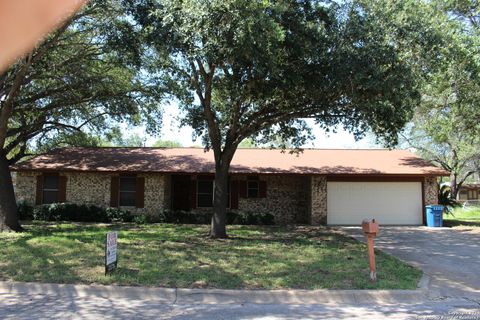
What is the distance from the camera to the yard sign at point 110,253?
28.0 feet

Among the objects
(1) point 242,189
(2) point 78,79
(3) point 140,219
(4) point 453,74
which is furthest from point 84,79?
(4) point 453,74

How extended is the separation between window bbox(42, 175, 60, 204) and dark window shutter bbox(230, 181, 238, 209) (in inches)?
325

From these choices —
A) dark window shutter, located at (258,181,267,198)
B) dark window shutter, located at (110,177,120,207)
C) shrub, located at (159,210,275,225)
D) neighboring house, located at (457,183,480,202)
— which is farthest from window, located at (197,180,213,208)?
neighboring house, located at (457,183,480,202)

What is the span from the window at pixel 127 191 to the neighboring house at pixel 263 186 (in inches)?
0.9

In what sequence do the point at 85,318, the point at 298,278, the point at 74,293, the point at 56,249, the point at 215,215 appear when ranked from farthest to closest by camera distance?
the point at 215,215
the point at 56,249
the point at 298,278
the point at 74,293
the point at 85,318

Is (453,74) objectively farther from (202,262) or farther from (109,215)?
(109,215)

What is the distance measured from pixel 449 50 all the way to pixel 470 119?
9.13m

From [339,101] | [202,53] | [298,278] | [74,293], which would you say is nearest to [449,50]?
[339,101]

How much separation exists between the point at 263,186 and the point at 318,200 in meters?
2.69

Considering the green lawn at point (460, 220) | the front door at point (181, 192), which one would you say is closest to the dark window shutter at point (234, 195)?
the front door at point (181, 192)

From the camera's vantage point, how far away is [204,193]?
22.5 m

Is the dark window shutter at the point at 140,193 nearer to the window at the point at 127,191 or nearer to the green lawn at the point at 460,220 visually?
the window at the point at 127,191

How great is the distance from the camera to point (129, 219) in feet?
69.4

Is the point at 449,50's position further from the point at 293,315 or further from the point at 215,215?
the point at 293,315
